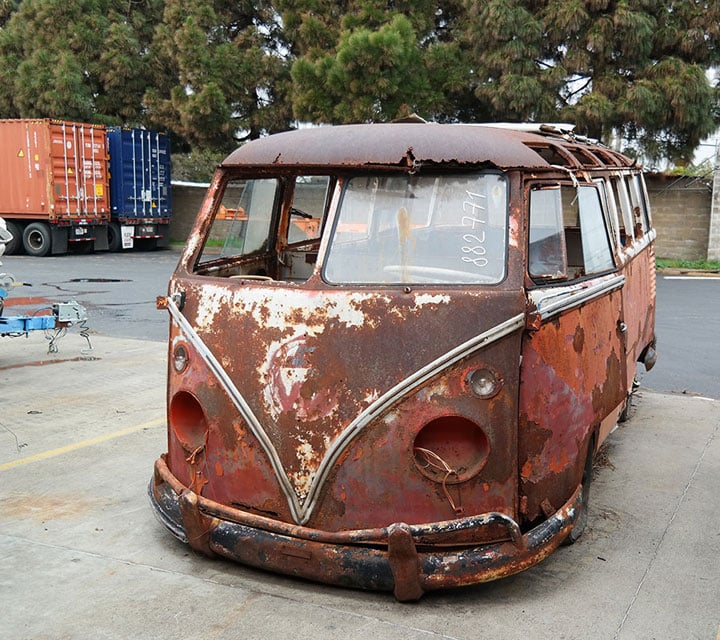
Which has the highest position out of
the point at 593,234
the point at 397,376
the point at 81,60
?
the point at 81,60

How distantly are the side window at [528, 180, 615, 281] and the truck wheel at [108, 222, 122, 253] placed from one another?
67.3 ft

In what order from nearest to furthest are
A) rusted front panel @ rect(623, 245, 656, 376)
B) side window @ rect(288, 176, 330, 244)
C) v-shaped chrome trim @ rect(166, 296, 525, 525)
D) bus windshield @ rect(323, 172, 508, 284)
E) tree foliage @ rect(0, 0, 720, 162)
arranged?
v-shaped chrome trim @ rect(166, 296, 525, 525) < bus windshield @ rect(323, 172, 508, 284) < side window @ rect(288, 176, 330, 244) < rusted front panel @ rect(623, 245, 656, 376) < tree foliage @ rect(0, 0, 720, 162)

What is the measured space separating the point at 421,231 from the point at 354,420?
3.23 feet

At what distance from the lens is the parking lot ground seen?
3.81 metres

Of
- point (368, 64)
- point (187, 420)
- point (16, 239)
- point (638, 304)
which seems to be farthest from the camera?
point (16, 239)

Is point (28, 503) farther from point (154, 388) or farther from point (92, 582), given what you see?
point (154, 388)

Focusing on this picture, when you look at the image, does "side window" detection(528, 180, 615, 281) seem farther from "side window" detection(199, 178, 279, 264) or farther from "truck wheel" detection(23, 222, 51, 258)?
"truck wheel" detection(23, 222, 51, 258)

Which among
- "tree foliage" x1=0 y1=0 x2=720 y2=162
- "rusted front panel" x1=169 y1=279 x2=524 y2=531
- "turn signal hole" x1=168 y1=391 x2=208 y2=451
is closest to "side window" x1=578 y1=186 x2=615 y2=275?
"rusted front panel" x1=169 y1=279 x2=524 y2=531

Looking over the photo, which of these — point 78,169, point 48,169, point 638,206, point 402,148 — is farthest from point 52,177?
point 402,148

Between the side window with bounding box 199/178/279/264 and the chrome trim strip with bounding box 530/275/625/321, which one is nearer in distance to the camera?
the chrome trim strip with bounding box 530/275/625/321

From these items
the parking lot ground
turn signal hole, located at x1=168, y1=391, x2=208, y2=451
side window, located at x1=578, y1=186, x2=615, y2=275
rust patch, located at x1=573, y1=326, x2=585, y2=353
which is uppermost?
side window, located at x1=578, y1=186, x2=615, y2=275

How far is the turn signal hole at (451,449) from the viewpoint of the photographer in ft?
13.0

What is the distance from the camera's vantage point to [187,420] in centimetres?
454

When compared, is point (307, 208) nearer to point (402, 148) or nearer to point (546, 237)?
point (402, 148)
